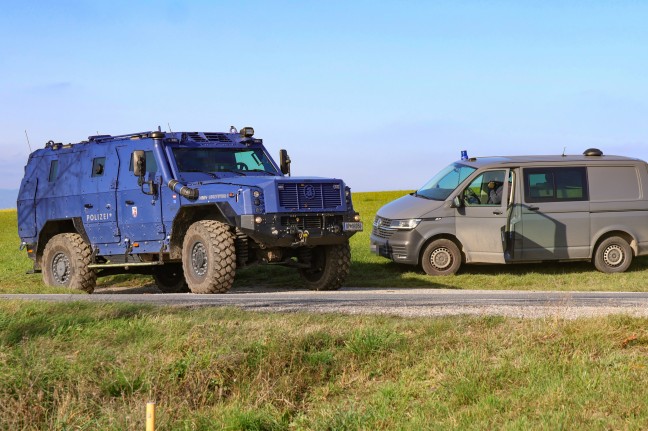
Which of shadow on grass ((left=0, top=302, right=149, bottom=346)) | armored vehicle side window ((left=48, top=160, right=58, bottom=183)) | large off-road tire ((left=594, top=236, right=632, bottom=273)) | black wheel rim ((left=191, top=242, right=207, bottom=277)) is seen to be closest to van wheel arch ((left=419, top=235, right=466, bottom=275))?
large off-road tire ((left=594, top=236, right=632, bottom=273))

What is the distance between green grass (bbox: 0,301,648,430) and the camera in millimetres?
8242

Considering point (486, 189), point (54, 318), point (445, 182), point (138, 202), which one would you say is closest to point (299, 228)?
point (138, 202)

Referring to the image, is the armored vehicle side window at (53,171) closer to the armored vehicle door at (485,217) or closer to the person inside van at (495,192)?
the armored vehicle door at (485,217)

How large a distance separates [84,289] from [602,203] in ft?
34.1

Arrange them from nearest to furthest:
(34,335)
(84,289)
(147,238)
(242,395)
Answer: (242,395)
(34,335)
(147,238)
(84,289)

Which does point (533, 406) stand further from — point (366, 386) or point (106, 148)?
point (106, 148)

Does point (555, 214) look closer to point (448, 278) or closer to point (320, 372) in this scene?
point (448, 278)

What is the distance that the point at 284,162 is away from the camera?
1802 cm

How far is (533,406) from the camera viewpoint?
8070mm

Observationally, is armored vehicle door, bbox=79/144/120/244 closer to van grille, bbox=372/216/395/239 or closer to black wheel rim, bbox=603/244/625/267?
van grille, bbox=372/216/395/239

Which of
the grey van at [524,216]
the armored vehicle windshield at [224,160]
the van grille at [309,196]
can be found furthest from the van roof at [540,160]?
the armored vehicle windshield at [224,160]

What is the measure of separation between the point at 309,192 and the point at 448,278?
430 centimetres

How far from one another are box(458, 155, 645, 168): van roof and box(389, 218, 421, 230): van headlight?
1707 mm

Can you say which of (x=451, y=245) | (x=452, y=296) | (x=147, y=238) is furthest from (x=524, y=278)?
(x=147, y=238)
